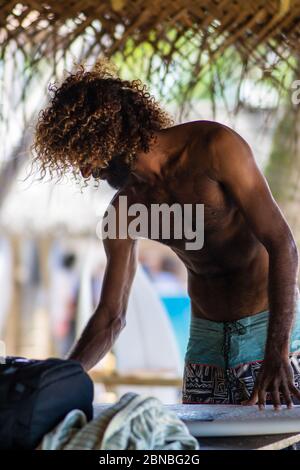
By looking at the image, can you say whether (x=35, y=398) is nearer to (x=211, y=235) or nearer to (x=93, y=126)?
(x=93, y=126)

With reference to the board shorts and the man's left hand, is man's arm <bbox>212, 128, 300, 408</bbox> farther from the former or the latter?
the board shorts

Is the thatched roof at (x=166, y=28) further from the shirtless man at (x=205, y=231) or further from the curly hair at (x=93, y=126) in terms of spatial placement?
the curly hair at (x=93, y=126)

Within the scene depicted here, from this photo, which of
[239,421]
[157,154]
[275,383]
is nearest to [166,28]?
[157,154]

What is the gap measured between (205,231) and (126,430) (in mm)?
1076

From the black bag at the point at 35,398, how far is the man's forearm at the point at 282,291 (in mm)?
636

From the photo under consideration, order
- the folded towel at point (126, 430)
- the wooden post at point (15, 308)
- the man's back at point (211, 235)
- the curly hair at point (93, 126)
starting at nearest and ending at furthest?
the folded towel at point (126, 430) < the curly hair at point (93, 126) < the man's back at point (211, 235) < the wooden post at point (15, 308)

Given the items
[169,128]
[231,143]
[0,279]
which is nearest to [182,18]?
[169,128]

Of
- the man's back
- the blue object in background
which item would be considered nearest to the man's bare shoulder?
the man's back

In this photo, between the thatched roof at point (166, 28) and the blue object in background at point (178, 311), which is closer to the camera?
the thatched roof at point (166, 28)

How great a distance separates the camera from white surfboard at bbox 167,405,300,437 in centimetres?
172

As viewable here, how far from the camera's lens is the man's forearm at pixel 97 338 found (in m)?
2.47

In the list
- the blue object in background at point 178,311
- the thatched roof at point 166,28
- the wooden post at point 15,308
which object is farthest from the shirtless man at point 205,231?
the blue object in background at point 178,311

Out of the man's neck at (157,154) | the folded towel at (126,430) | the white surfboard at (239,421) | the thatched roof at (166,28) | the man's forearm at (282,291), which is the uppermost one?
the thatched roof at (166,28)
